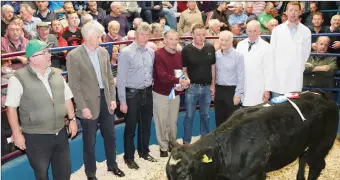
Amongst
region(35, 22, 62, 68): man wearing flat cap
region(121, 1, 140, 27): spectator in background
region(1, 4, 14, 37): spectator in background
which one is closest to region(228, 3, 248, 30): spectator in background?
region(121, 1, 140, 27): spectator in background

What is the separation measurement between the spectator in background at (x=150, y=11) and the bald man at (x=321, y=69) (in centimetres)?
483

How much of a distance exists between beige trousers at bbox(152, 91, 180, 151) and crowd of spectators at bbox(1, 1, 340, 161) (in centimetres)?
108

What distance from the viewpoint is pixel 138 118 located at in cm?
630

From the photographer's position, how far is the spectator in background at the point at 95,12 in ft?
32.3

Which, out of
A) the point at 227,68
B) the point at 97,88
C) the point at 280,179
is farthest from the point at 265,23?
the point at 97,88

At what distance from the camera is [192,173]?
12.6 ft

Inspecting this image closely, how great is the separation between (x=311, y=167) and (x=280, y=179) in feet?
1.83

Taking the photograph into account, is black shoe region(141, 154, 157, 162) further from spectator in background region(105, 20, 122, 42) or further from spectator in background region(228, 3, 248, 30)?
spectator in background region(228, 3, 248, 30)

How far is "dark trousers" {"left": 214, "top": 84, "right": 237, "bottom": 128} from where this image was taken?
20.8 ft

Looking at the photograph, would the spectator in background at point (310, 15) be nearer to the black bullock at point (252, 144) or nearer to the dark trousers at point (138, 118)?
the dark trousers at point (138, 118)

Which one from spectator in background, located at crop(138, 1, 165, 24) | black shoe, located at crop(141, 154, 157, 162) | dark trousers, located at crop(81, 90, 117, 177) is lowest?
black shoe, located at crop(141, 154, 157, 162)

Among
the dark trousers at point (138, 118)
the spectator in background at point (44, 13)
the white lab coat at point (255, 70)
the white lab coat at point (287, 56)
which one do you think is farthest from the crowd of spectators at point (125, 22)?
the white lab coat at point (287, 56)

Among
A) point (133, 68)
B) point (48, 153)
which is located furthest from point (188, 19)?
point (48, 153)

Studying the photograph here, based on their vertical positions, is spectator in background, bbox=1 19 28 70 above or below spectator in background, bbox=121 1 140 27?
below
